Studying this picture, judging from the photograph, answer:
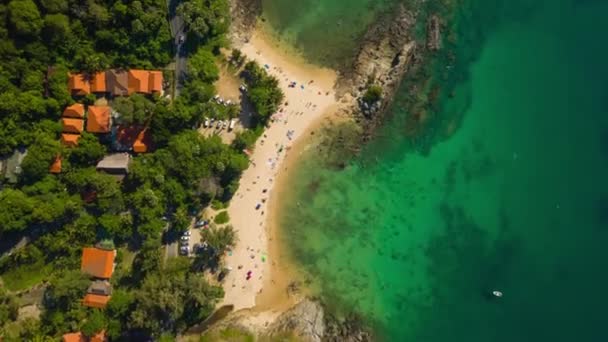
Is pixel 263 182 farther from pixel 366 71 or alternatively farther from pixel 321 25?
pixel 321 25

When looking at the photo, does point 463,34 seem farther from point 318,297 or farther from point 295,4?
point 318,297

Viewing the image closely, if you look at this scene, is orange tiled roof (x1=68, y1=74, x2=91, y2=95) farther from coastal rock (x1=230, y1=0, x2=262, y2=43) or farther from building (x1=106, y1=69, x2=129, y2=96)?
coastal rock (x1=230, y1=0, x2=262, y2=43)

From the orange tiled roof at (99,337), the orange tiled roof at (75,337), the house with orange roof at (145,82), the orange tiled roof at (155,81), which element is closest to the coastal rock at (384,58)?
the orange tiled roof at (155,81)

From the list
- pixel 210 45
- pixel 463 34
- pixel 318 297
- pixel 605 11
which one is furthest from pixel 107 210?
pixel 605 11

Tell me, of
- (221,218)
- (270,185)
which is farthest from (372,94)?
(221,218)

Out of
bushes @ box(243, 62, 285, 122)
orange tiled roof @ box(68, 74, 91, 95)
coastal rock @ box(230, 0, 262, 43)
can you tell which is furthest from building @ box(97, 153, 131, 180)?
coastal rock @ box(230, 0, 262, 43)
